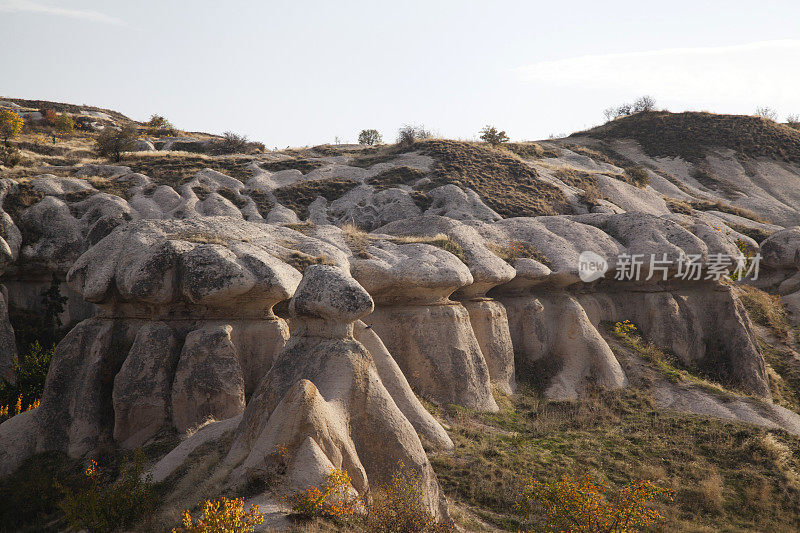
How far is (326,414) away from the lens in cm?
768

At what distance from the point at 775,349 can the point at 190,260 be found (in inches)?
769

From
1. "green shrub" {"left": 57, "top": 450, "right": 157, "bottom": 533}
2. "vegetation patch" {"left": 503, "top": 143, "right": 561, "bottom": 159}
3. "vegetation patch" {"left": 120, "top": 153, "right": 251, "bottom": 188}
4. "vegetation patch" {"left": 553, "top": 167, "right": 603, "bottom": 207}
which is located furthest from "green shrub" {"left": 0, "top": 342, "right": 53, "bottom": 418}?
"vegetation patch" {"left": 503, "top": 143, "right": 561, "bottom": 159}

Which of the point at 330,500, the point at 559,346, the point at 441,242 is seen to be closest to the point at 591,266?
the point at 559,346

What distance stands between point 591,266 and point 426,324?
685 centimetres

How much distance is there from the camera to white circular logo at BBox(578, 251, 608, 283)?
18.2 metres

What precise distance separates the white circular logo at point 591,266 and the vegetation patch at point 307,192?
52.8ft

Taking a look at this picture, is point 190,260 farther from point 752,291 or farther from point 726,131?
point 726,131

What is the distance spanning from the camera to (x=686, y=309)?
65.4ft

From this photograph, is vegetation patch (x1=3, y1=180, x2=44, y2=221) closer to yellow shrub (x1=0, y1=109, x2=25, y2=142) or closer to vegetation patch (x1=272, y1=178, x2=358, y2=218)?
vegetation patch (x1=272, y1=178, x2=358, y2=218)

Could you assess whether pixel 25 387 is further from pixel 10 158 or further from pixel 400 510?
pixel 10 158

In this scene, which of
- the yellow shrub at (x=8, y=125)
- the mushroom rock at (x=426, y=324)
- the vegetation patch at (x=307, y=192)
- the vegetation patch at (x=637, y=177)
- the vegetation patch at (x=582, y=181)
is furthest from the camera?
the vegetation patch at (x=637, y=177)

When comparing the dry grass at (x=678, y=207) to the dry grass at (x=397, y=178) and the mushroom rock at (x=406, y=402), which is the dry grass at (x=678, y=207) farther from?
the mushroom rock at (x=406, y=402)

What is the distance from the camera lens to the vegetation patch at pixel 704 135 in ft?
173

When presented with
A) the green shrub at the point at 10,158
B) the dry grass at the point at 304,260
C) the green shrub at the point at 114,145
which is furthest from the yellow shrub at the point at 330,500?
the green shrub at the point at 114,145
